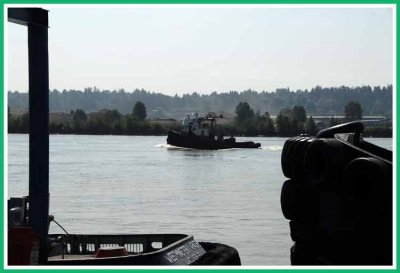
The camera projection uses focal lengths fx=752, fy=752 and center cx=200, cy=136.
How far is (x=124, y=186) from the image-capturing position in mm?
38344

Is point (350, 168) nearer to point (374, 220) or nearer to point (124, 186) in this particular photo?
point (374, 220)

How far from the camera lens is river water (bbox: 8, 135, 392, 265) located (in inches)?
819

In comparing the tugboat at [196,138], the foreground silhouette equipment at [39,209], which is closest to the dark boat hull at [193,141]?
the tugboat at [196,138]

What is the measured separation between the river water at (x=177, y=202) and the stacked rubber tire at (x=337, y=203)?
6.83 metres

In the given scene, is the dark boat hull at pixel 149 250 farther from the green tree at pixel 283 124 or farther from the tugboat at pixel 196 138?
the green tree at pixel 283 124

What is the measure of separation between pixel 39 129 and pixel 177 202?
2149cm

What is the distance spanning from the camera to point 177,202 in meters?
30.8

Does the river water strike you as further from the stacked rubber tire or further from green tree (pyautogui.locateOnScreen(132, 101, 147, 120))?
green tree (pyautogui.locateOnScreen(132, 101, 147, 120))

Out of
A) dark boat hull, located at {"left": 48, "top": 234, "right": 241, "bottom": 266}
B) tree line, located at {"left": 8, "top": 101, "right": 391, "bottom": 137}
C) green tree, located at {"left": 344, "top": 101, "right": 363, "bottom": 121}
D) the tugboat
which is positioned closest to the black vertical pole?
dark boat hull, located at {"left": 48, "top": 234, "right": 241, "bottom": 266}

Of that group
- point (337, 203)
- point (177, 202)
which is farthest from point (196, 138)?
point (337, 203)

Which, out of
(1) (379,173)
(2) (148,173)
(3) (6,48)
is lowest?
(2) (148,173)

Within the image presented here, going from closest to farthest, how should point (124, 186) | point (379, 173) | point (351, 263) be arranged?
point (379, 173) < point (351, 263) < point (124, 186)

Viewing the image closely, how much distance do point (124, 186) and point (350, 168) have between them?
1217 inches

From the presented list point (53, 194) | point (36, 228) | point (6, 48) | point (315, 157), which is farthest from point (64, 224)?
point (6, 48)
